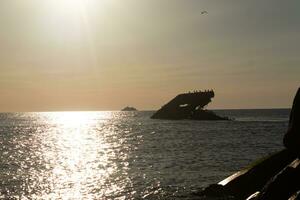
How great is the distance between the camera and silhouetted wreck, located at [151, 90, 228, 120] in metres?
109

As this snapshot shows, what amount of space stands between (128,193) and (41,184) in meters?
6.72

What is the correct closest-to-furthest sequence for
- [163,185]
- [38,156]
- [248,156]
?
[163,185]
[248,156]
[38,156]

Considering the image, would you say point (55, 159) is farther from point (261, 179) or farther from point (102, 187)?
point (261, 179)

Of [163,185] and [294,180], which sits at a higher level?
[294,180]

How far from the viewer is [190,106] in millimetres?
116250

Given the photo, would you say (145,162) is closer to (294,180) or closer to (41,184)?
(41,184)

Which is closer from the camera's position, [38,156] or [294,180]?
[294,180]

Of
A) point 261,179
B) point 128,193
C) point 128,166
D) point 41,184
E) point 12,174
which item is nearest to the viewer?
point 261,179

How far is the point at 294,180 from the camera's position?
12945 mm

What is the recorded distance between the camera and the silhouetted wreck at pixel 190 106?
10900 centimetres

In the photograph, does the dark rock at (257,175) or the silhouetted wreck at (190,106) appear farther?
the silhouetted wreck at (190,106)

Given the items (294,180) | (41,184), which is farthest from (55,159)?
(294,180)

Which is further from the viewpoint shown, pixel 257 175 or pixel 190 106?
pixel 190 106

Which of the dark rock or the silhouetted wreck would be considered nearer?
the dark rock
